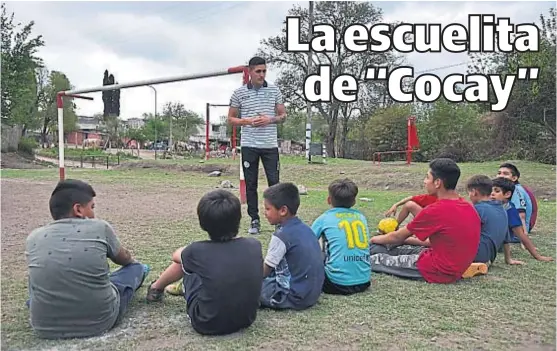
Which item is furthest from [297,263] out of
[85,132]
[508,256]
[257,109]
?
[85,132]

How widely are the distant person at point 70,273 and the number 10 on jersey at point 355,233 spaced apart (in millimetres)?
1514

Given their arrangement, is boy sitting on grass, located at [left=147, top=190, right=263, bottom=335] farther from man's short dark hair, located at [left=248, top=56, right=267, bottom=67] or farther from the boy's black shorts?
man's short dark hair, located at [left=248, top=56, right=267, bottom=67]

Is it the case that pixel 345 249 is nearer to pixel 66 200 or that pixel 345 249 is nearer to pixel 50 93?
pixel 66 200

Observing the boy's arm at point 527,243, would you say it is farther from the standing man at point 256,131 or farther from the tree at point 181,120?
the tree at point 181,120

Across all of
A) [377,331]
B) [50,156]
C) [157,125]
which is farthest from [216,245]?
[157,125]

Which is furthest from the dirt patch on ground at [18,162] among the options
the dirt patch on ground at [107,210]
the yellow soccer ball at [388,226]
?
the yellow soccer ball at [388,226]

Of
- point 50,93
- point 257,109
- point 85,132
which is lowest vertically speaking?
point 257,109

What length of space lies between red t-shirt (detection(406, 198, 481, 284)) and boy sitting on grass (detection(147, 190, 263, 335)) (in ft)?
4.66

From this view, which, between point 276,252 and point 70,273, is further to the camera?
point 276,252

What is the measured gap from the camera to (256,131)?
5973 mm

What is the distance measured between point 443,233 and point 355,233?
0.68 meters

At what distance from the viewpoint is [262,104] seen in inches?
237

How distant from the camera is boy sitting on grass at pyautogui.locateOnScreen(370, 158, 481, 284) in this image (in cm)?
390

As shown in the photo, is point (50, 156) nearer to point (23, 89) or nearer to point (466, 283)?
point (23, 89)
